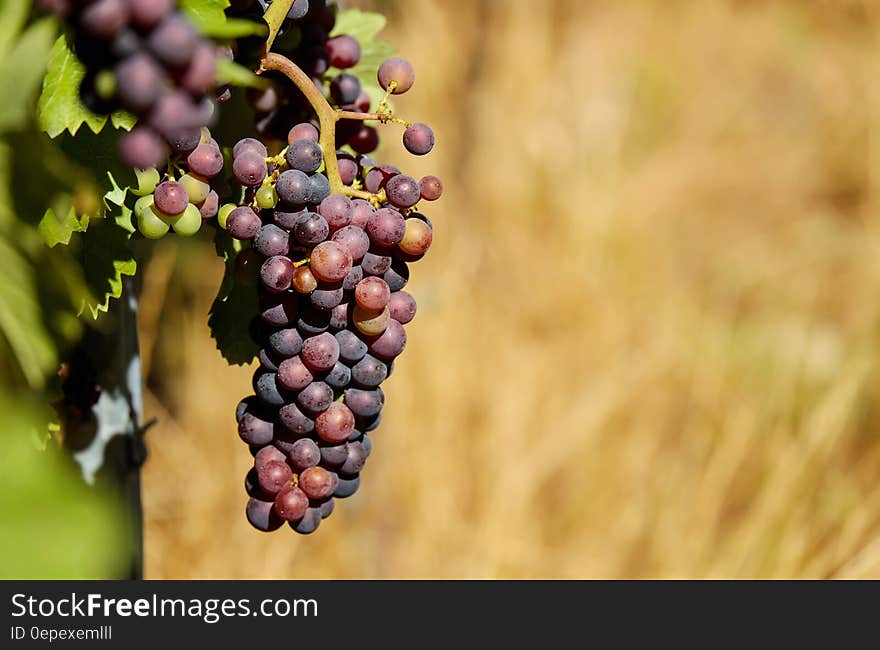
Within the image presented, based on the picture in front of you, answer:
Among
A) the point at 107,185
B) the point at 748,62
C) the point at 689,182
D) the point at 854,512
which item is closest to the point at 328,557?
the point at 854,512

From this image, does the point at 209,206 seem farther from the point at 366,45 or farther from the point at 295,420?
the point at 366,45

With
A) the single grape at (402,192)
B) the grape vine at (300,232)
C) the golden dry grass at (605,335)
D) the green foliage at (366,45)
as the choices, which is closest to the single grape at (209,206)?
the grape vine at (300,232)

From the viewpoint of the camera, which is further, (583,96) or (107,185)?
(583,96)

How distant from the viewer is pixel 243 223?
1.78 feet

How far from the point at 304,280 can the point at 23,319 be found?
155mm

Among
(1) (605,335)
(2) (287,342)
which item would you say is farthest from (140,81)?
(1) (605,335)

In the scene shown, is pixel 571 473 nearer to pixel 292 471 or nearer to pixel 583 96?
pixel 583 96

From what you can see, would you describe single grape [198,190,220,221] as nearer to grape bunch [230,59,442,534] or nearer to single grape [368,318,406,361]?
grape bunch [230,59,442,534]

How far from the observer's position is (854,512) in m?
1.73

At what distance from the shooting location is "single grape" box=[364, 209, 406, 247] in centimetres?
55

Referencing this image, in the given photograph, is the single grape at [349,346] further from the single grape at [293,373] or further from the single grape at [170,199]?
the single grape at [170,199]

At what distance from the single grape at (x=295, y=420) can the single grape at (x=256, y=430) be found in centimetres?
3
